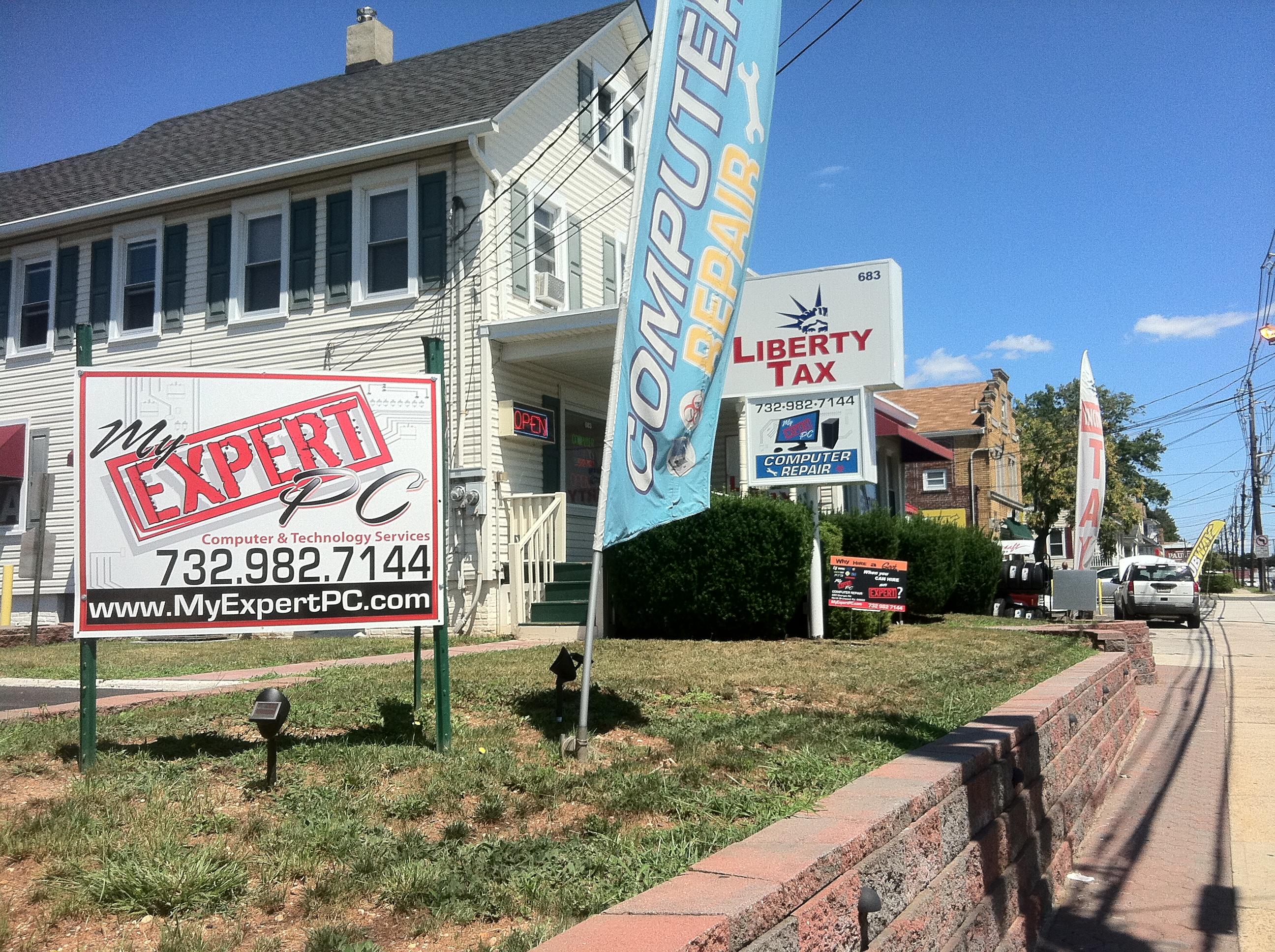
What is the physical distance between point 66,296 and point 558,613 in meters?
10.8

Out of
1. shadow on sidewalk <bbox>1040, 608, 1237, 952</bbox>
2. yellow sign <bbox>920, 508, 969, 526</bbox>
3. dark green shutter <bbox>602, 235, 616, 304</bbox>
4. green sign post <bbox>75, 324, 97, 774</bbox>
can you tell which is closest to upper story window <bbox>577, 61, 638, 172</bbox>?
dark green shutter <bbox>602, 235, 616, 304</bbox>

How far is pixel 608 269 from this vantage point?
17.3 metres

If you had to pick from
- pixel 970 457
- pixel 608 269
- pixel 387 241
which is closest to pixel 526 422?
pixel 387 241

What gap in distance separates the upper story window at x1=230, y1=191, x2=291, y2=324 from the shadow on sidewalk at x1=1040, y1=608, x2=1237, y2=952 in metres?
13.1

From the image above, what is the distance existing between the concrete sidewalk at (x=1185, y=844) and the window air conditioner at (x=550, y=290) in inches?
380

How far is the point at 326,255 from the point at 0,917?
13355 mm

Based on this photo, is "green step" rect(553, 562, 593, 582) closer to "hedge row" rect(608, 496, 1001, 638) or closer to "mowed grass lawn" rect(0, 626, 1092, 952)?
"hedge row" rect(608, 496, 1001, 638)

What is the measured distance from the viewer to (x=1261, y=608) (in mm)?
38500

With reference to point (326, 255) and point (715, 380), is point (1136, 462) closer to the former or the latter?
point (326, 255)

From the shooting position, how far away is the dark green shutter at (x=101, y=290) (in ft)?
55.8

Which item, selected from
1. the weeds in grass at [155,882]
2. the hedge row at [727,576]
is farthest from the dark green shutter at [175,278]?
the weeds in grass at [155,882]

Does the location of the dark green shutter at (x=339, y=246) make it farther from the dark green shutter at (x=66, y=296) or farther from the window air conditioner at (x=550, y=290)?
the dark green shutter at (x=66, y=296)

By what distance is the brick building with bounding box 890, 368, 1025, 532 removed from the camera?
4169cm

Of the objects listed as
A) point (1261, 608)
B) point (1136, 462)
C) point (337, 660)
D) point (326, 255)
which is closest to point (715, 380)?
point (337, 660)
